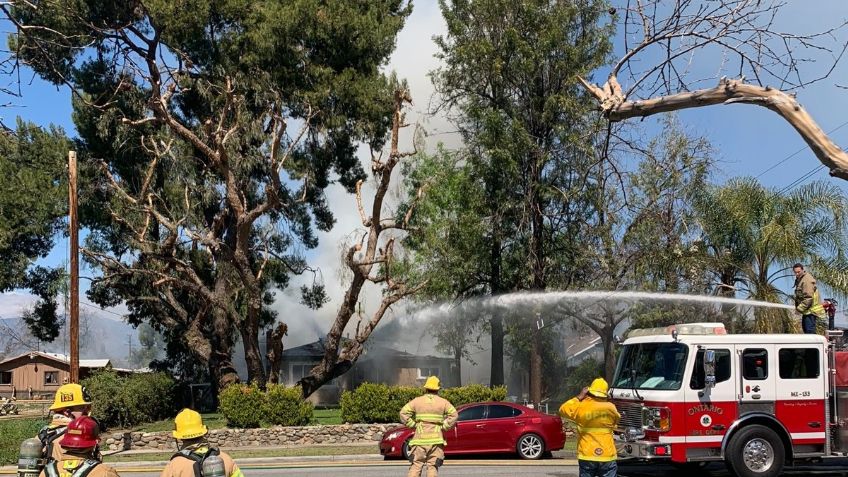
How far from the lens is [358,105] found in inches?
1119

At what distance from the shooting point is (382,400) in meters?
23.5

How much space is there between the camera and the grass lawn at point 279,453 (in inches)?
773

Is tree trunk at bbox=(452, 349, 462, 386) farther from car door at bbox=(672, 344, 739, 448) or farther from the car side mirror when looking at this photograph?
the car side mirror

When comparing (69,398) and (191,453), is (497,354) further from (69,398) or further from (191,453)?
(191,453)

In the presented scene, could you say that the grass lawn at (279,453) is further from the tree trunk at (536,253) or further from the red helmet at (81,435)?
the red helmet at (81,435)

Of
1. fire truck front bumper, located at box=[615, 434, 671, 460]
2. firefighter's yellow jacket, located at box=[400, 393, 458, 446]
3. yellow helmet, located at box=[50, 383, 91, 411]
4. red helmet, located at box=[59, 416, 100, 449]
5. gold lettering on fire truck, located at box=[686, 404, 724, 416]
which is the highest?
yellow helmet, located at box=[50, 383, 91, 411]

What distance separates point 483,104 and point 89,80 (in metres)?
14.2

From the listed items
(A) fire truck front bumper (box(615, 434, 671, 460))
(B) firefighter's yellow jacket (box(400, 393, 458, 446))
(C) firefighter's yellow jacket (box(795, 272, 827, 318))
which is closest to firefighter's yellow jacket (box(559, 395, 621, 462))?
(B) firefighter's yellow jacket (box(400, 393, 458, 446))

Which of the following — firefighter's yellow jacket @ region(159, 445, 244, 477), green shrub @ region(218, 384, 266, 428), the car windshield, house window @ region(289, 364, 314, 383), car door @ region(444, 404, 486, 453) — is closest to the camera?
firefighter's yellow jacket @ region(159, 445, 244, 477)

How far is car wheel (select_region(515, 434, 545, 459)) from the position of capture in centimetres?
1773

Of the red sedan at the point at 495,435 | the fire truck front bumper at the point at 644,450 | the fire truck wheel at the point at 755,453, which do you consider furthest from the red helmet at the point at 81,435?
the red sedan at the point at 495,435

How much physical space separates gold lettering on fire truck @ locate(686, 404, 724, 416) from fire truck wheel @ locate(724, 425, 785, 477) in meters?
0.45

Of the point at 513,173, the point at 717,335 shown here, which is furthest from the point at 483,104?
the point at 717,335

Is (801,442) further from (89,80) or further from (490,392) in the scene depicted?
(89,80)
